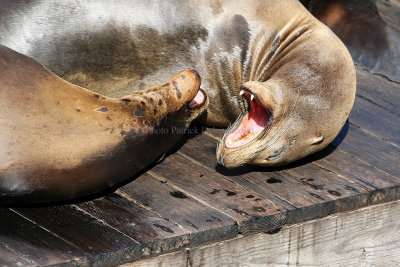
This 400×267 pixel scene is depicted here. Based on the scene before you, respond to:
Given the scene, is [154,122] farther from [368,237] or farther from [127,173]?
[368,237]

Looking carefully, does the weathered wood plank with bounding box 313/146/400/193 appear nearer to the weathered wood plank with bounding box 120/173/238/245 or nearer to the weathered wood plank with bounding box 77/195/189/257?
the weathered wood plank with bounding box 120/173/238/245

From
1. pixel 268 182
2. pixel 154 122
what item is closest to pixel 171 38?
pixel 154 122

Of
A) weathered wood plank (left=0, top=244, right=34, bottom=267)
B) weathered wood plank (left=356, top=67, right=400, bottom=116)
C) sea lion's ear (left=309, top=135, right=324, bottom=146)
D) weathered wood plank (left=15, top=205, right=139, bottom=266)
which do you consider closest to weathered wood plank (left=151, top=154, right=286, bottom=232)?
sea lion's ear (left=309, top=135, right=324, bottom=146)

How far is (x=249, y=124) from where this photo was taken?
3.76m

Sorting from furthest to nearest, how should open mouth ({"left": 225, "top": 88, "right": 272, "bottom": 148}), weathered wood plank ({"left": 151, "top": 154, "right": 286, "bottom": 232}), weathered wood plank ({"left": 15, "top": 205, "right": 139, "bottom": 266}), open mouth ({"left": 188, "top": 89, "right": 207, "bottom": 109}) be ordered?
open mouth ({"left": 188, "top": 89, "right": 207, "bottom": 109}), open mouth ({"left": 225, "top": 88, "right": 272, "bottom": 148}), weathered wood plank ({"left": 151, "top": 154, "right": 286, "bottom": 232}), weathered wood plank ({"left": 15, "top": 205, "right": 139, "bottom": 266})

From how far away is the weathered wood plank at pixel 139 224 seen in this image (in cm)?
300

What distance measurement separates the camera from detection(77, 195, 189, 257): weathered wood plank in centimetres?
300

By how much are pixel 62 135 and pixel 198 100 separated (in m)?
0.93

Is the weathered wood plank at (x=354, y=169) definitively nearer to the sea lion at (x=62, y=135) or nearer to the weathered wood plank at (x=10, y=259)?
the sea lion at (x=62, y=135)

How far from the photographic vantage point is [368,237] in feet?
12.2

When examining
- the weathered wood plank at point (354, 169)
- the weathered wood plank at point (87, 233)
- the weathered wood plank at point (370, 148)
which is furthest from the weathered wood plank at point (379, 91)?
the weathered wood plank at point (87, 233)

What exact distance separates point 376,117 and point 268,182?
1.16 metres

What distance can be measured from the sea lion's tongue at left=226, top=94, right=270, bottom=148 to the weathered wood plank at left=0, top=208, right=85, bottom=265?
1.07 meters

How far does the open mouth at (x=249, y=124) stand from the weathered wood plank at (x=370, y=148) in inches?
23.0
